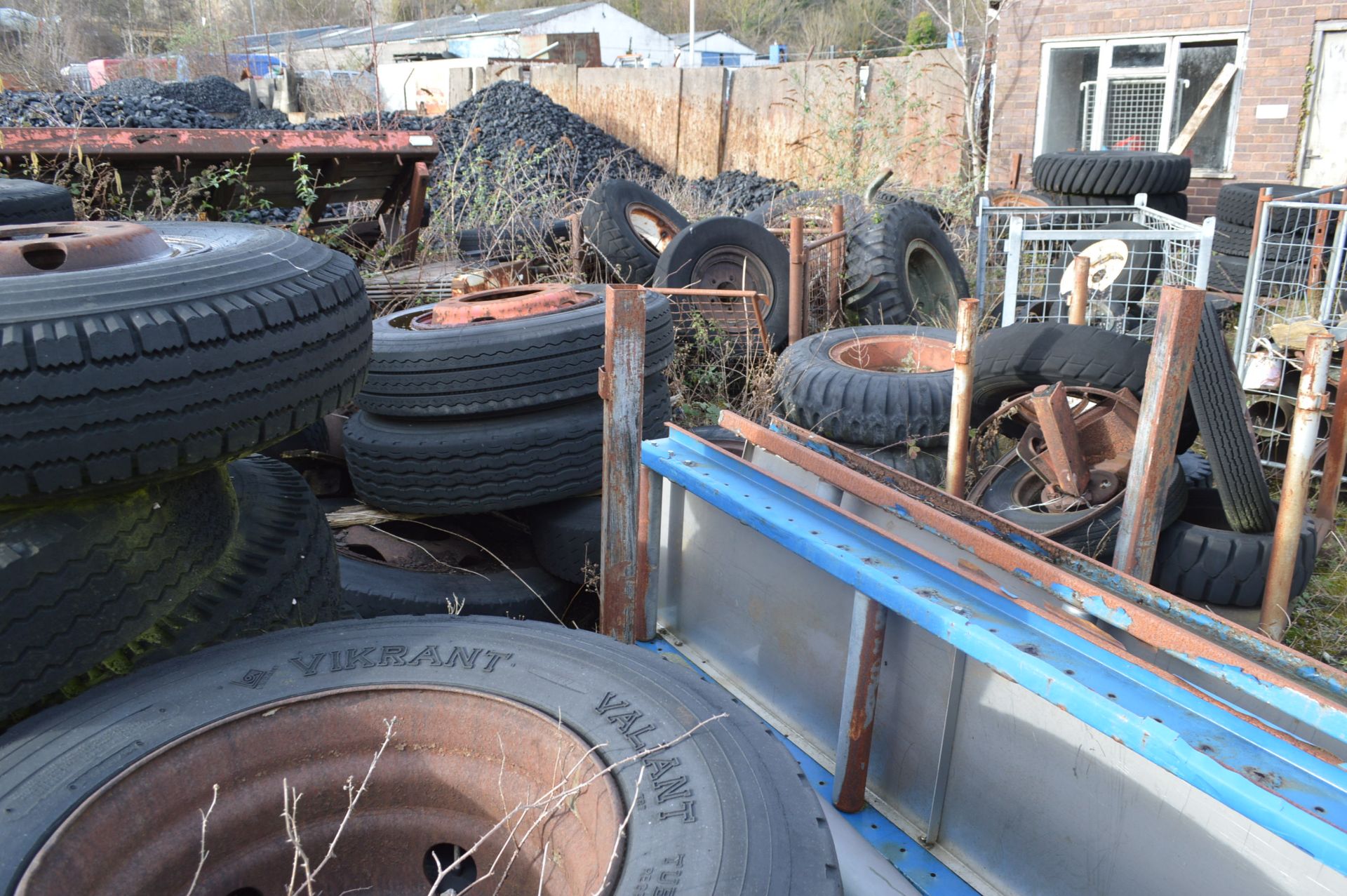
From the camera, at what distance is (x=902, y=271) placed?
6.75 m

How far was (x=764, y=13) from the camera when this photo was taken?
40438 millimetres

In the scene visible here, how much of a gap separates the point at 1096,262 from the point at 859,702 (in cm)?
482

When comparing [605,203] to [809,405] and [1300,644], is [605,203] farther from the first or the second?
[1300,644]

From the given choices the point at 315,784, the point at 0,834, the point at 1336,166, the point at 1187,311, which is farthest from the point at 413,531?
the point at 1336,166

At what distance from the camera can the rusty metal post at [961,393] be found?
3.11 metres

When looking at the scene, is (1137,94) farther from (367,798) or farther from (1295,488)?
(367,798)

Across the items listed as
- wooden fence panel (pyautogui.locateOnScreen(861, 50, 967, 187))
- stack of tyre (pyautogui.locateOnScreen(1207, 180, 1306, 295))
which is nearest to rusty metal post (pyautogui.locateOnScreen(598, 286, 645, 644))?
stack of tyre (pyautogui.locateOnScreen(1207, 180, 1306, 295))

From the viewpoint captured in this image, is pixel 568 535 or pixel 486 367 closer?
pixel 486 367

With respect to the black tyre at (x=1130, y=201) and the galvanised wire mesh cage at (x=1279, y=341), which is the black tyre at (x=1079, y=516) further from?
the black tyre at (x=1130, y=201)

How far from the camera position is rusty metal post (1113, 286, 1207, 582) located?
8.23 ft

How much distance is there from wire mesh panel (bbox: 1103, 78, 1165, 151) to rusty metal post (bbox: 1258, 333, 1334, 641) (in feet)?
31.2

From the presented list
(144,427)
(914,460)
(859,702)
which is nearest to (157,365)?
(144,427)

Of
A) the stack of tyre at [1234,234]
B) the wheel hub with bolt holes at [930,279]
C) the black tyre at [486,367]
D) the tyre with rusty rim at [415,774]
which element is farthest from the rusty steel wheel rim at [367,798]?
the stack of tyre at [1234,234]

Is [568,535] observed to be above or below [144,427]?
below
